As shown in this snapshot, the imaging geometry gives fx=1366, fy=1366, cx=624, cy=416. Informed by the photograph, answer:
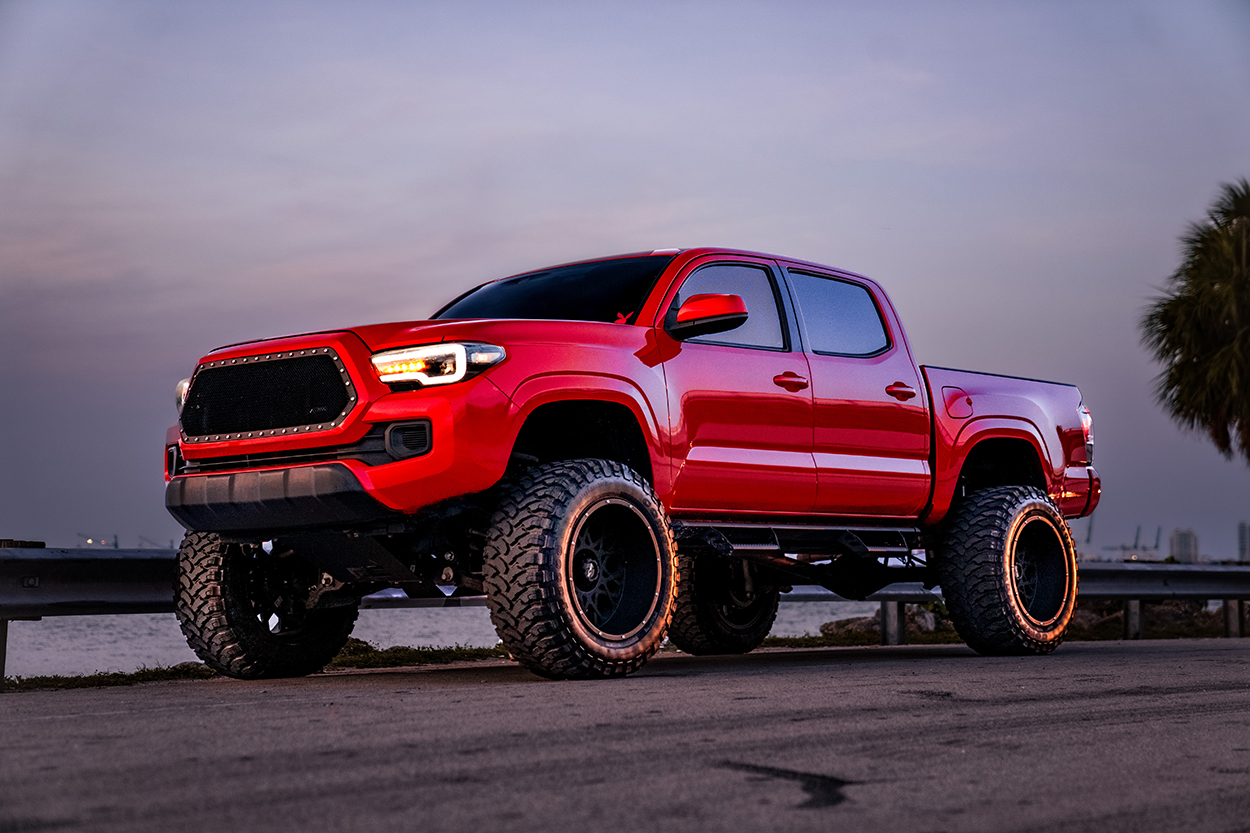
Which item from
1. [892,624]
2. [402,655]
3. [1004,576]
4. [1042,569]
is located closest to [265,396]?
[402,655]

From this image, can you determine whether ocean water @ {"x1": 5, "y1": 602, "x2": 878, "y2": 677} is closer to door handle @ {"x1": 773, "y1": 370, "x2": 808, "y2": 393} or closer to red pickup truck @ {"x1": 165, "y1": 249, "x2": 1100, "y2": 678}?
red pickup truck @ {"x1": 165, "y1": 249, "x2": 1100, "y2": 678}

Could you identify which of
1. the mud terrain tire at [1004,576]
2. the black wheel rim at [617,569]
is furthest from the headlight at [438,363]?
the mud terrain tire at [1004,576]

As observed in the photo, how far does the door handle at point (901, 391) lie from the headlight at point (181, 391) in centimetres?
399

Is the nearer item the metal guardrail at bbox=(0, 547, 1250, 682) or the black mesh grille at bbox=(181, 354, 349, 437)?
the black mesh grille at bbox=(181, 354, 349, 437)

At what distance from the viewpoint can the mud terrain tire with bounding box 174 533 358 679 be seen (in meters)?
6.86

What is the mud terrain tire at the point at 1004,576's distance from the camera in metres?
8.54

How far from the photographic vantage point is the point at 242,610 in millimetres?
6930

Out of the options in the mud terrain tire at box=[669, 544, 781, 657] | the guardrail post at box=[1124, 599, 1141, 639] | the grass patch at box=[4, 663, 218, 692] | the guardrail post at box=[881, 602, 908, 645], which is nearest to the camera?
the grass patch at box=[4, 663, 218, 692]

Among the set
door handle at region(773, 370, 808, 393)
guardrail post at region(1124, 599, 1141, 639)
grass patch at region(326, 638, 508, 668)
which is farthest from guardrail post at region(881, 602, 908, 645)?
door handle at region(773, 370, 808, 393)

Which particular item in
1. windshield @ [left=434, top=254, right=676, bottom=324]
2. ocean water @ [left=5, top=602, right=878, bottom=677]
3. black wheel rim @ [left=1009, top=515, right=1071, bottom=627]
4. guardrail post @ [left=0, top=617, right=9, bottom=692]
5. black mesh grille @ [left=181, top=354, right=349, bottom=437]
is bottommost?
ocean water @ [left=5, top=602, right=878, bottom=677]

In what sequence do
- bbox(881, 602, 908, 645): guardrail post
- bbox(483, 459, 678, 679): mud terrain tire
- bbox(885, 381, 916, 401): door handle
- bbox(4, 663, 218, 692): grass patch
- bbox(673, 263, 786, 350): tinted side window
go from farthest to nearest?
1. bbox(881, 602, 908, 645): guardrail post
2. bbox(885, 381, 916, 401): door handle
3. bbox(673, 263, 786, 350): tinted side window
4. bbox(4, 663, 218, 692): grass patch
5. bbox(483, 459, 678, 679): mud terrain tire

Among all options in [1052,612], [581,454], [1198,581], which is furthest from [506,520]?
[1198,581]

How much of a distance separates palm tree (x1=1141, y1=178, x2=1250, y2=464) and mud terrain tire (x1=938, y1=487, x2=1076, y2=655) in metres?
17.4

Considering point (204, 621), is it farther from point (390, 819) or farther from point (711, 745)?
point (390, 819)
